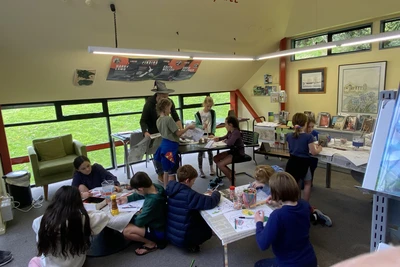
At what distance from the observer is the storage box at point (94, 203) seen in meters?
2.39

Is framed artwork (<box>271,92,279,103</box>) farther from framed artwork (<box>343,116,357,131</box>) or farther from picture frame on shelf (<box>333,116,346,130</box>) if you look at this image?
framed artwork (<box>343,116,357,131</box>)

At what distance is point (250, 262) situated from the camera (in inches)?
93.4

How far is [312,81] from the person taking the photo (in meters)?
5.61

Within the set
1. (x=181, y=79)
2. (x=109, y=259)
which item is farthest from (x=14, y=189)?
(x=181, y=79)

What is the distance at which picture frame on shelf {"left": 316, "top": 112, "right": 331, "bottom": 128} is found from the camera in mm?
5214

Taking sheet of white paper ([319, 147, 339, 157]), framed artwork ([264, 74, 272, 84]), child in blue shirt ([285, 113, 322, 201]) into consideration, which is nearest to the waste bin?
child in blue shirt ([285, 113, 322, 201])

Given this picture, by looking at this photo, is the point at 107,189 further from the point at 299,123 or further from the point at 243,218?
the point at 299,123

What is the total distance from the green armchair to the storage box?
5.85ft

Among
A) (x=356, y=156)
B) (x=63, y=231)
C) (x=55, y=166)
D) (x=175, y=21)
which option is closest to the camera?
(x=63, y=231)

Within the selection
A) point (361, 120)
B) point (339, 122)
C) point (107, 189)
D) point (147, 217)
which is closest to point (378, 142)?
point (147, 217)

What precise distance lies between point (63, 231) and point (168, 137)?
1864 millimetres

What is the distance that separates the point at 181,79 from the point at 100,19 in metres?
2.54

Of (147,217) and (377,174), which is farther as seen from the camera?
(147,217)

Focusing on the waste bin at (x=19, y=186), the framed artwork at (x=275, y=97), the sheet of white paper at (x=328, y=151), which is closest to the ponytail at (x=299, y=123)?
the sheet of white paper at (x=328, y=151)
